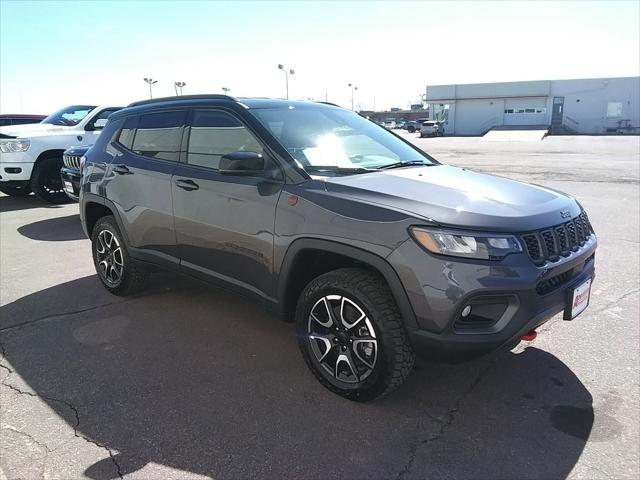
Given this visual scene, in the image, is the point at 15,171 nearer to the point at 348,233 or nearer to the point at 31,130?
the point at 31,130

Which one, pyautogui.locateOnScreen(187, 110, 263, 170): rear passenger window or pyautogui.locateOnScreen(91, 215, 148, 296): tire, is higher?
pyautogui.locateOnScreen(187, 110, 263, 170): rear passenger window

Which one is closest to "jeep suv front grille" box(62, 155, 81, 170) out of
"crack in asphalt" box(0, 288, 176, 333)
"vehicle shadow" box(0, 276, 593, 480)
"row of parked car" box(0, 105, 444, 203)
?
"row of parked car" box(0, 105, 444, 203)

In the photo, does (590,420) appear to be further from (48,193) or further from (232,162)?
(48,193)

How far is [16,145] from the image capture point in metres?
9.95

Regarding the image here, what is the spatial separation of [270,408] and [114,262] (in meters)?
2.63

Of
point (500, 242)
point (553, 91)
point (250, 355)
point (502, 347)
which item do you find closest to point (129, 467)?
point (250, 355)

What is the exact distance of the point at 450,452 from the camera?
8.59 feet

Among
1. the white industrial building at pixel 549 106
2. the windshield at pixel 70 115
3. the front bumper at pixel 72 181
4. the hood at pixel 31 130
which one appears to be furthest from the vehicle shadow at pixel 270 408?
the white industrial building at pixel 549 106

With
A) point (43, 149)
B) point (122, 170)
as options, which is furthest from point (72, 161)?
point (122, 170)

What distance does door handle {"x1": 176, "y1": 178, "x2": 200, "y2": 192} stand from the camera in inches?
149

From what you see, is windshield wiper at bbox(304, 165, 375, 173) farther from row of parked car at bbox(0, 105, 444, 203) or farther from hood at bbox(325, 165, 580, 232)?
row of parked car at bbox(0, 105, 444, 203)

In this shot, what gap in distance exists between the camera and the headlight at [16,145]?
9938 millimetres

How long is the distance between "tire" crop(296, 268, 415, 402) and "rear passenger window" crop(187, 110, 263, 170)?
1.13 metres

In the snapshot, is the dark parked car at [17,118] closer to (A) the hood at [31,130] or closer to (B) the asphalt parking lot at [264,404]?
(A) the hood at [31,130]
